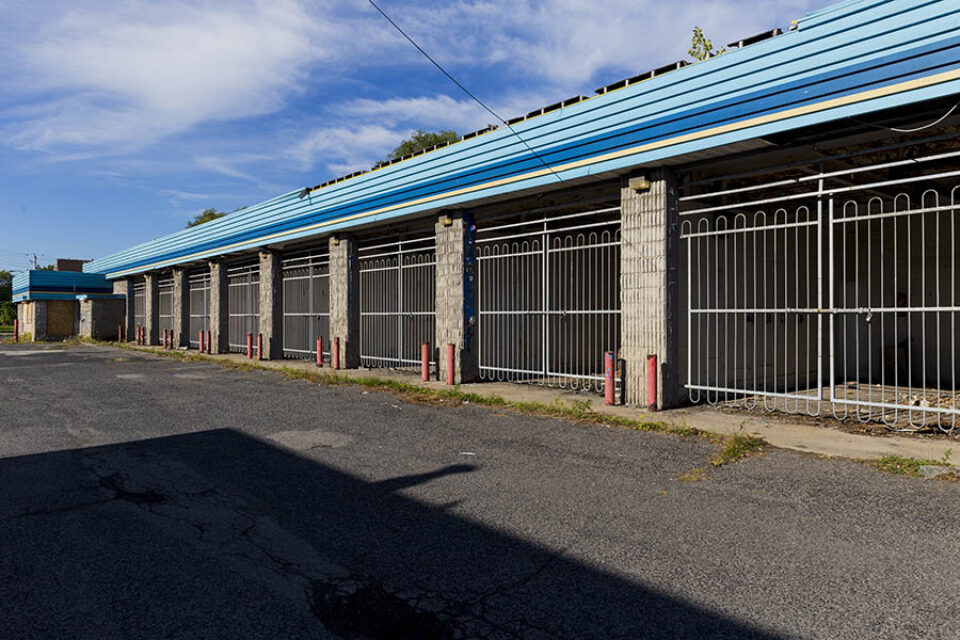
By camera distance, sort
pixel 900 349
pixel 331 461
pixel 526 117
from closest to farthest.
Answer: pixel 331 461, pixel 526 117, pixel 900 349

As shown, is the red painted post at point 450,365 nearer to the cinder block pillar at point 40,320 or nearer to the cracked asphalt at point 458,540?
the cracked asphalt at point 458,540

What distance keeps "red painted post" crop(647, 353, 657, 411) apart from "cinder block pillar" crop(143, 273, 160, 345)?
27591 mm

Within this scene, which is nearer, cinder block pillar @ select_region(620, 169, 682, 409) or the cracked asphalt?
the cracked asphalt

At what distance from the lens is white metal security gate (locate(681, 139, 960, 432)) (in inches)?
363

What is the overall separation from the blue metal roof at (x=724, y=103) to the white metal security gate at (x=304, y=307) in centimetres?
817

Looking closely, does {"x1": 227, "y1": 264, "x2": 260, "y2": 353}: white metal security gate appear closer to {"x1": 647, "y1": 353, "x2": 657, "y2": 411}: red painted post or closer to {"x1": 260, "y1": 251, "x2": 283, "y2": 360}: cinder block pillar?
{"x1": 260, "y1": 251, "x2": 283, "y2": 360}: cinder block pillar

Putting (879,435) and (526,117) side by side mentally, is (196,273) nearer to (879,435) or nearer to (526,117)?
(526,117)

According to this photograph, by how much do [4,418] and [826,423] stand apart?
11.3 meters

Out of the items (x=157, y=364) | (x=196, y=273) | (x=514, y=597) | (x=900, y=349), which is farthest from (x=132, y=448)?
(x=196, y=273)

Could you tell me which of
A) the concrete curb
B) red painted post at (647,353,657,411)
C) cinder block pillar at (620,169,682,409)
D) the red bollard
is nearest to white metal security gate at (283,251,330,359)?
the concrete curb

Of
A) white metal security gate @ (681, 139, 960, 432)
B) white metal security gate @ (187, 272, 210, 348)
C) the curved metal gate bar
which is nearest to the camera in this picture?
white metal security gate @ (681, 139, 960, 432)

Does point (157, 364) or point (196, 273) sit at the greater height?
point (196, 273)

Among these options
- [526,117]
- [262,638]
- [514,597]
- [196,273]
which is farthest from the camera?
[196,273]

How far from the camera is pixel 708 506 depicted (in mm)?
4965
